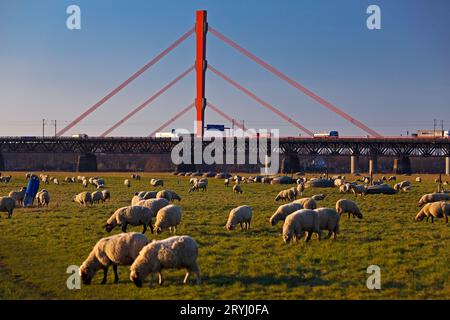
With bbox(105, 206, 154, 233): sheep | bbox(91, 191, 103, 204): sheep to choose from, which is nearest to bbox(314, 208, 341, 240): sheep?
bbox(105, 206, 154, 233): sheep

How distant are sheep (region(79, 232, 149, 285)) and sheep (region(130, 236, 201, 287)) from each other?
0.65 metres

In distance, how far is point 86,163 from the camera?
11981 cm

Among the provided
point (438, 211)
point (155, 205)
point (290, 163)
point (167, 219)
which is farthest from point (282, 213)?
point (290, 163)

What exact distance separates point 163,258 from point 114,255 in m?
1.58

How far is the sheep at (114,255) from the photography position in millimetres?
13766

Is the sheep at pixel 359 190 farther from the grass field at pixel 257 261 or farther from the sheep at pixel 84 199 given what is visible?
the sheep at pixel 84 199

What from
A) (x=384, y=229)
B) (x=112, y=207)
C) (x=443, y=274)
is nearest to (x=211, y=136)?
(x=112, y=207)

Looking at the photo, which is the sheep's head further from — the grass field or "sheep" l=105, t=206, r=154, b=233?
"sheep" l=105, t=206, r=154, b=233

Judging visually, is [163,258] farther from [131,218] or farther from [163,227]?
[131,218]

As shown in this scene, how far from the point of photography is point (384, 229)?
2188 centimetres

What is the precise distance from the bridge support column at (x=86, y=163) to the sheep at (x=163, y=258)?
110 meters

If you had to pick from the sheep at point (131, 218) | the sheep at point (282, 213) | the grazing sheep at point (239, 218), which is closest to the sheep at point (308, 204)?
the sheep at point (282, 213)
